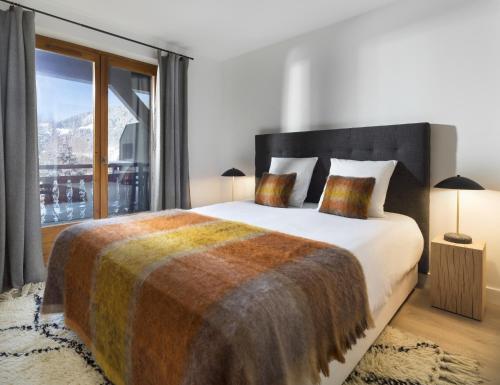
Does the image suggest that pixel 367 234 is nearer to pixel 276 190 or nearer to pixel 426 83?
pixel 276 190

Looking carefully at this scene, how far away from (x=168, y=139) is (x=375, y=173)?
233 cm

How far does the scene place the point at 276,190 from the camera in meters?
2.81

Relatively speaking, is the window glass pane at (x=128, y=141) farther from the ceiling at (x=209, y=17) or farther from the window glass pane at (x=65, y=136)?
the ceiling at (x=209, y=17)

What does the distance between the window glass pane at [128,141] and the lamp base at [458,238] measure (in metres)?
3.09

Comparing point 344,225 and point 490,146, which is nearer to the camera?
point 344,225

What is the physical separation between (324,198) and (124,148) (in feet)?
7.74

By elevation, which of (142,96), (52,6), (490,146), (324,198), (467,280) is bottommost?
(467,280)

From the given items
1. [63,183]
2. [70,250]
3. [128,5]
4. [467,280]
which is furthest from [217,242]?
[128,5]

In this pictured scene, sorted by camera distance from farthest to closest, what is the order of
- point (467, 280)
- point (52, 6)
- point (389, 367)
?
point (52, 6) → point (467, 280) → point (389, 367)

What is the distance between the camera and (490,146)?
216cm

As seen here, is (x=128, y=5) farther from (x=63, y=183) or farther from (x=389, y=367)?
(x=389, y=367)

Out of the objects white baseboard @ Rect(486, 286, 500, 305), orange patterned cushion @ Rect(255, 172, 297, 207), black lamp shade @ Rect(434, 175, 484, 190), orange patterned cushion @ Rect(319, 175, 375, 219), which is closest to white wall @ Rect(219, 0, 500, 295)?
white baseboard @ Rect(486, 286, 500, 305)

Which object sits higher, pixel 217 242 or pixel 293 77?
pixel 293 77

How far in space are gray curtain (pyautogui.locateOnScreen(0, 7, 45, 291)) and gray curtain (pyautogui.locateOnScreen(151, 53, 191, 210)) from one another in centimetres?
121
